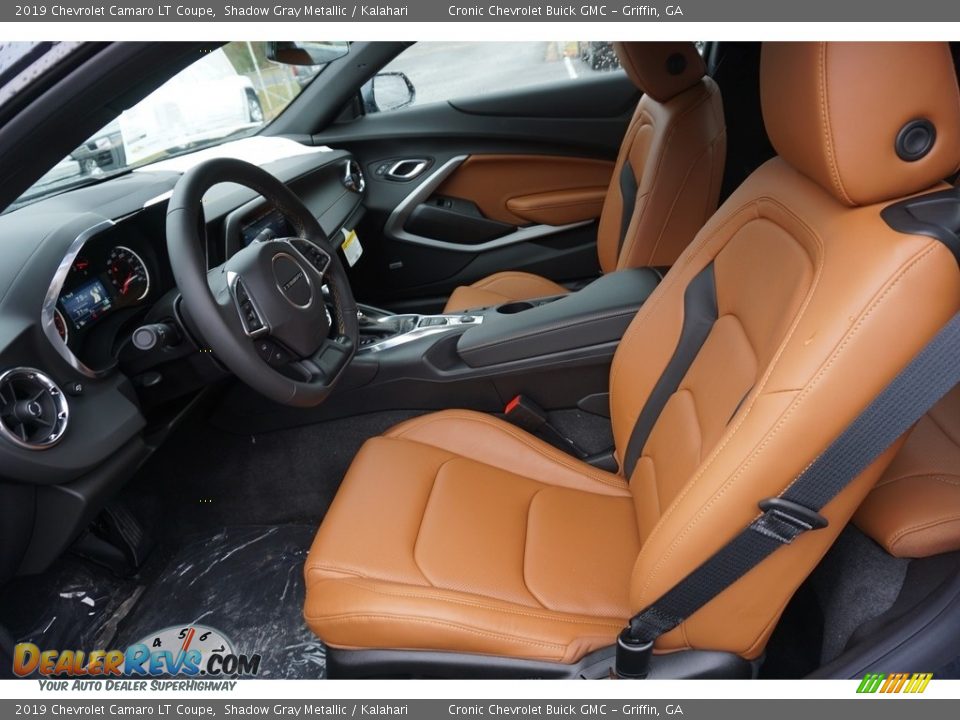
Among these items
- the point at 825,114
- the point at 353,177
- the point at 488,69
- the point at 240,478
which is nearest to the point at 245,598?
the point at 240,478

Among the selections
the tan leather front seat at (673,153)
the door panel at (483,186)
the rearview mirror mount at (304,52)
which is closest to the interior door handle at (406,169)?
the door panel at (483,186)

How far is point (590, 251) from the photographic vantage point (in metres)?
2.49

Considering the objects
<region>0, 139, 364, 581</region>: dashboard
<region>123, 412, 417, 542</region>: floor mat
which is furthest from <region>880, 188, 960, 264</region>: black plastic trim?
<region>123, 412, 417, 542</region>: floor mat

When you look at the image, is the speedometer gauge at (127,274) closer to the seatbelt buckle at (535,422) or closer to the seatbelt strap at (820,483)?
the seatbelt buckle at (535,422)

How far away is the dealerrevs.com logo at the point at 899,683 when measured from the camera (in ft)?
2.94

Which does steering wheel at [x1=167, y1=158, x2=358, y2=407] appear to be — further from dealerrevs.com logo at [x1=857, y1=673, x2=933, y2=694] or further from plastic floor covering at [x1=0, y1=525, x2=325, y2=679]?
dealerrevs.com logo at [x1=857, y1=673, x2=933, y2=694]

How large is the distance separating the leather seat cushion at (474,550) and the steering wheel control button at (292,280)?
315mm

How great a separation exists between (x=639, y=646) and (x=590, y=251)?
1.79 metres

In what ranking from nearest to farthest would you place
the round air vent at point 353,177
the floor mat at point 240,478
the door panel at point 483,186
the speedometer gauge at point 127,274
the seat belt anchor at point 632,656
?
the seat belt anchor at point 632,656, the speedometer gauge at point 127,274, the floor mat at point 240,478, the round air vent at point 353,177, the door panel at point 483,186

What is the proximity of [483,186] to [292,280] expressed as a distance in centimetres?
139

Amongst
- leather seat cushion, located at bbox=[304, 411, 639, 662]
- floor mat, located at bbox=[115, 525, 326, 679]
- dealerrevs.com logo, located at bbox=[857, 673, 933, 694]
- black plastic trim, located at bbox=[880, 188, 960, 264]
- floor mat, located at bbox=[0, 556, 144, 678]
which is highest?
black plastic trim, located at bbox=[880, 188, 960, 264]

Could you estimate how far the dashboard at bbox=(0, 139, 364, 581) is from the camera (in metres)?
1.07

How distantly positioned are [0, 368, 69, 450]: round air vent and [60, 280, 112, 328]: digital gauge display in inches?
6.0

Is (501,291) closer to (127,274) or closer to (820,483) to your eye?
(127,274)
